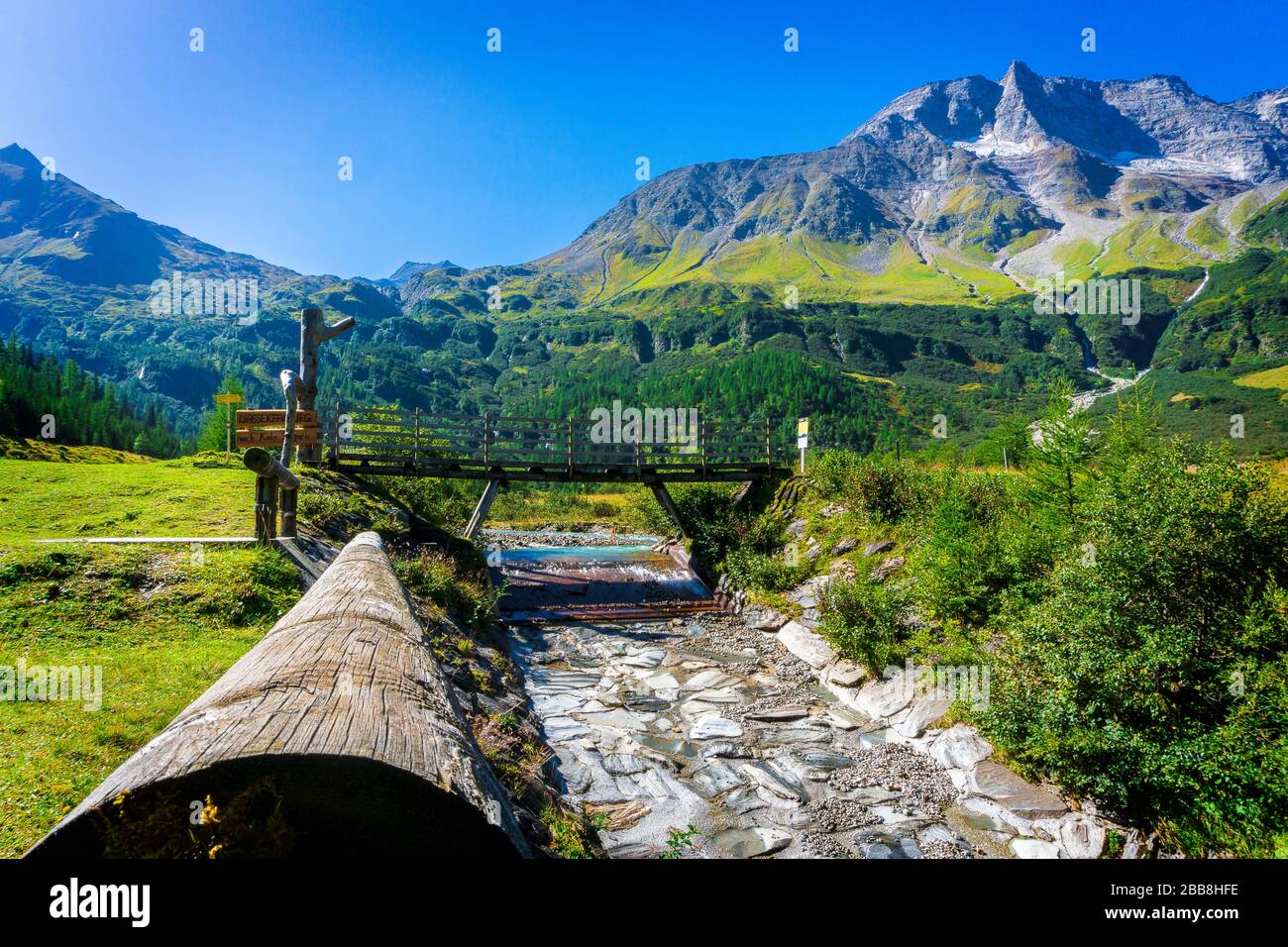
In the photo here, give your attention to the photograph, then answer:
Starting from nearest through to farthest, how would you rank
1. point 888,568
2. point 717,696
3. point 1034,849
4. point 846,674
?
point 1034,849, point 846,674, point 717,696, point 888,568

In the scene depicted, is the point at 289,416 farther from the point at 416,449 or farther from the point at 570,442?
the point at 570,442

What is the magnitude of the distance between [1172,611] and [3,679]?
37.2 ft

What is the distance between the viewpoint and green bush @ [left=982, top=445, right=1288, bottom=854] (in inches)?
216

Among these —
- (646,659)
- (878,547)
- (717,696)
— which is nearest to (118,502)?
(646,659)

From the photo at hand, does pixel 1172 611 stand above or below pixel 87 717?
above

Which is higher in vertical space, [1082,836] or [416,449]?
[416,449]

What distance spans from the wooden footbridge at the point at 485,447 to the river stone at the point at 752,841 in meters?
13.1

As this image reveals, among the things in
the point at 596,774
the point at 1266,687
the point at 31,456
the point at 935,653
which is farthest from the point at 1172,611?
the point at 31,456

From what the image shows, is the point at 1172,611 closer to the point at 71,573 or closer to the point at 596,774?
the point at 596,774

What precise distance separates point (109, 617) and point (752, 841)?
26.2ft

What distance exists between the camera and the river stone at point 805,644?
488 inches

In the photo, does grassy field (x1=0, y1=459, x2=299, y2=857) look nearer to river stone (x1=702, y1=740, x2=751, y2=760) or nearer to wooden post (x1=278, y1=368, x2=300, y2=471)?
wooden post (x1=278, y1=368, x2=300, y2=471)

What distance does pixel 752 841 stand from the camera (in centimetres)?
662

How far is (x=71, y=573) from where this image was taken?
8352 millimetres
